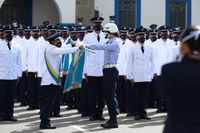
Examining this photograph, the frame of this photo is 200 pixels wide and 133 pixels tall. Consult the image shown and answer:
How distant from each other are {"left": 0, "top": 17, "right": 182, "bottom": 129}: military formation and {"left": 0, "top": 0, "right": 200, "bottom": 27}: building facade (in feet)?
19.0

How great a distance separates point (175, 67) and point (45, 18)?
16833 millimetres

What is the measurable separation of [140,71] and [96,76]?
0.99 meters

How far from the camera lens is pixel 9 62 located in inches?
417

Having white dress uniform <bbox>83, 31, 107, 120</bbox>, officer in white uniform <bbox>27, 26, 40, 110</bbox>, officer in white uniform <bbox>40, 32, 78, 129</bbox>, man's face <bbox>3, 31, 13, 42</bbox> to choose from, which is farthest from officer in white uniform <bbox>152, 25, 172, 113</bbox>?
man's face <bbox>3, 31, 13, 42</bbox>

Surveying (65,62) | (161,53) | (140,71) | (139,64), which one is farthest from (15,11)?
(140,71)

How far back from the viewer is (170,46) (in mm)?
12391

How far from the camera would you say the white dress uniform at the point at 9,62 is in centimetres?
1049

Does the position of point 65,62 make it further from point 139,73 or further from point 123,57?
point 123,57

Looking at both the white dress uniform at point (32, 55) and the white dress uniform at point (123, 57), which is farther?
the white dress uniform at point (32, 55)

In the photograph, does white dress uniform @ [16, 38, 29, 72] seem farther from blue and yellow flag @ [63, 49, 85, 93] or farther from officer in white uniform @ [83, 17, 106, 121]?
blue and yellow flag @ [63, 49, 85, 93]

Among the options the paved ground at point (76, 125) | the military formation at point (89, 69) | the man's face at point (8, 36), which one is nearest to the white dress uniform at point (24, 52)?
the military formation at point (89, 69)

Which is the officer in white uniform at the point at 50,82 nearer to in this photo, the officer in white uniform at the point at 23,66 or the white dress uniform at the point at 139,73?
the white dress uniform at the point at 139,73

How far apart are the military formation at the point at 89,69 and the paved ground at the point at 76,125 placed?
214 millimetres

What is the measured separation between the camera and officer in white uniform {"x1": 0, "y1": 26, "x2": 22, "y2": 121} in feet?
34.4
